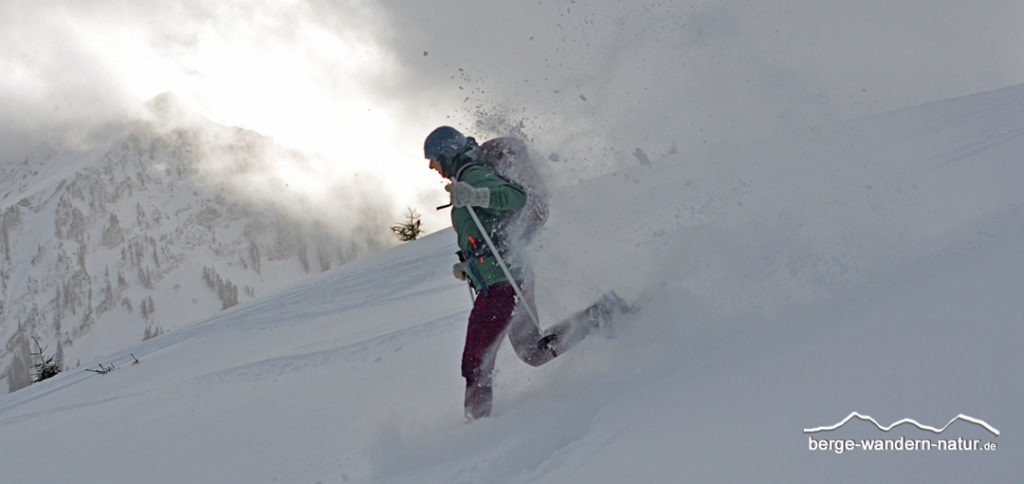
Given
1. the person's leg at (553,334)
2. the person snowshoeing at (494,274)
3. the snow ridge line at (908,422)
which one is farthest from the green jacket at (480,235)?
the snow ridge line at (908,422)

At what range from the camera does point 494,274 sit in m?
4.03

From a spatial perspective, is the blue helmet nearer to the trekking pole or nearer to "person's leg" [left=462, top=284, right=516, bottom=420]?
the trekking pole

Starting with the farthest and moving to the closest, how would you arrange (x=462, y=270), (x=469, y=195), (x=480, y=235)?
(x=462, y=270), (x=480, y=235), (x=469, y=195)

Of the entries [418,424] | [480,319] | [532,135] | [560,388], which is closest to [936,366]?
[560,388]

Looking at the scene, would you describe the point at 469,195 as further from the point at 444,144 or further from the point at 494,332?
the point at 494,332

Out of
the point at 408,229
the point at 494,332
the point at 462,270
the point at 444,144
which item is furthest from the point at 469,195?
the point at 408,229

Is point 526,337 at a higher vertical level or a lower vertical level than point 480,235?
lower

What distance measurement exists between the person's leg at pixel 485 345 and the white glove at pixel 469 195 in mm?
633

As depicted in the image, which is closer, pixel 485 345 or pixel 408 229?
pixel 485 345

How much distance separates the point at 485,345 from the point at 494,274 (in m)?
0.44

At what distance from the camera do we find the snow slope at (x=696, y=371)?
7.67ft

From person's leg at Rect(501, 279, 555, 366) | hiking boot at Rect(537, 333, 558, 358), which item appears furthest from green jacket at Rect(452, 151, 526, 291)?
hiking boot at Rect(537, 333, 558, 358)

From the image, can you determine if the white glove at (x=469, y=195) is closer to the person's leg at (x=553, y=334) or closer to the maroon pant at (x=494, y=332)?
the maroon pant at (x=494, y=332)

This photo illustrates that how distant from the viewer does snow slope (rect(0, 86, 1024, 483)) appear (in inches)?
92.0
